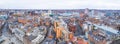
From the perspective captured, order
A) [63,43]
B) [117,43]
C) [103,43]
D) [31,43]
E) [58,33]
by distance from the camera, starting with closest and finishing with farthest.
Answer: [117,43] → [103,43] → [63,43] → [31,43] → [58,33]

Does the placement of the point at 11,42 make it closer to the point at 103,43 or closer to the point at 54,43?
the point at 54,43

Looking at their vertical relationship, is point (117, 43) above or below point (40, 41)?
above

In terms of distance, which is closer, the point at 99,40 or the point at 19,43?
the point at 99,40

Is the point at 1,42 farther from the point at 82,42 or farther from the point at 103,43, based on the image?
the point at 103,43

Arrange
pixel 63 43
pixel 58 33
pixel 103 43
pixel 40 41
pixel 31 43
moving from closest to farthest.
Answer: pixel 103 43 → pixel 63 43 → pixel 31 43 → pixel 40 41 → pixel 58 33

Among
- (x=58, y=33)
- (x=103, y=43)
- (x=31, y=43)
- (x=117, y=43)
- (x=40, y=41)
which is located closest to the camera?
(x=117, y=43)

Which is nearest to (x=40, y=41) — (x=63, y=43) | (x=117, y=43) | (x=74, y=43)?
(x=63, y=43)

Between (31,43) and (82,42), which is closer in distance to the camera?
(82,42)

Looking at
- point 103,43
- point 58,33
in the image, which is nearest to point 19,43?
point 58,33

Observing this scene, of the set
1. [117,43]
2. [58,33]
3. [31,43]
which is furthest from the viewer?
[58,33]
